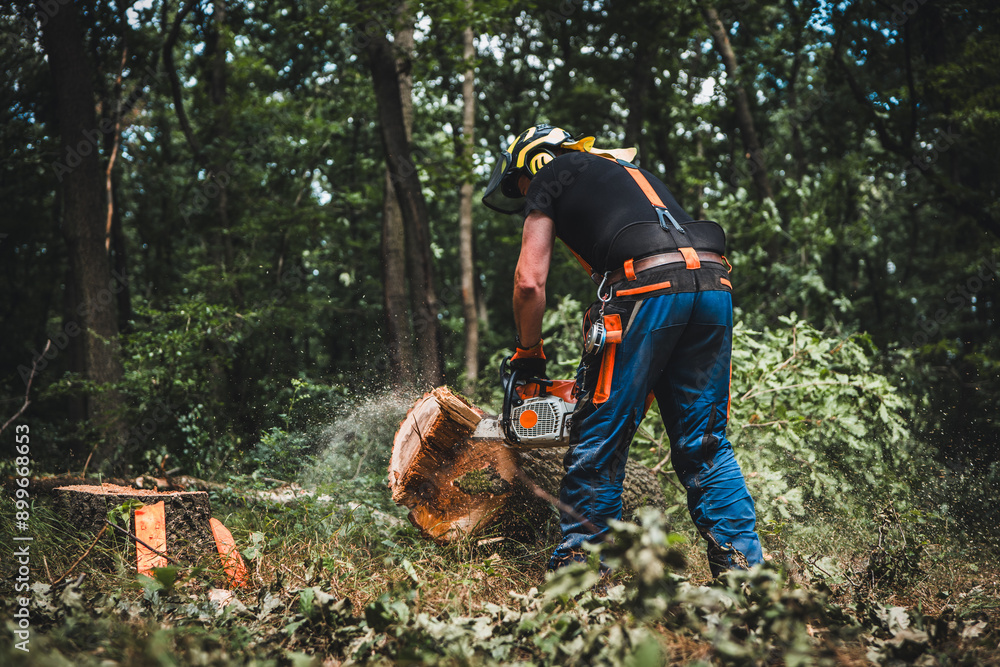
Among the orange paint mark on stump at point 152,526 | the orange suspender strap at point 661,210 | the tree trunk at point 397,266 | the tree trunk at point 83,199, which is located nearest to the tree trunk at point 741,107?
the tree trunk at point 397,266

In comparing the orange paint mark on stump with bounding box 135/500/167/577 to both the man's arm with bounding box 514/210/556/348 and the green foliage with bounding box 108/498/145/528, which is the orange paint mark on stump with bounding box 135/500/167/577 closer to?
the green foliage with bounding box 108/498/145/528

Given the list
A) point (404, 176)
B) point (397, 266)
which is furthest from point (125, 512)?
point (397, 266)

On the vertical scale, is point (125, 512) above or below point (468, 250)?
below

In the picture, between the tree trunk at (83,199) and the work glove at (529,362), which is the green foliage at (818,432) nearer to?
the work glove at (529,362)

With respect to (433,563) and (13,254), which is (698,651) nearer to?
(433,563)

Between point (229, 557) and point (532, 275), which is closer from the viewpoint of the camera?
point (532, 275)

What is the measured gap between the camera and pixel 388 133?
6879 mm

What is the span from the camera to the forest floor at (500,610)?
151cm

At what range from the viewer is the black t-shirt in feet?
8.00

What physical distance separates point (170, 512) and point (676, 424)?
230cm

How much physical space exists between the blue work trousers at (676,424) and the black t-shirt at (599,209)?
0.72 feet

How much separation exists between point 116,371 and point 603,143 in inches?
379

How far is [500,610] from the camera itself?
196cm

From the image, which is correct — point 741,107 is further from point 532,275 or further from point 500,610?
point 500,610
